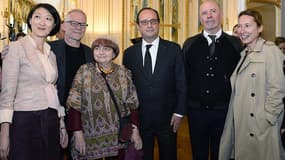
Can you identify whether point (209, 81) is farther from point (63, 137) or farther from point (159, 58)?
point (63, 137)

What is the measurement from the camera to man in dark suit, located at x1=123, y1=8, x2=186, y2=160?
316cm

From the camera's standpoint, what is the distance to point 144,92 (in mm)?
3180

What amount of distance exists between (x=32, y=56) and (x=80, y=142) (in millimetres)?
734

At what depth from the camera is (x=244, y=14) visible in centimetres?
306

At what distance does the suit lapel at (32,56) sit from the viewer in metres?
2.50

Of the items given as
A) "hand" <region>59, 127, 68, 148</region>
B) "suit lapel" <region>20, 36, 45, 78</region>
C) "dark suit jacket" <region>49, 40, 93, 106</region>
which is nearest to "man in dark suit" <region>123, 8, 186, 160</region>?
"dark suit jacket" <region>49, 40, 93, 106</region>

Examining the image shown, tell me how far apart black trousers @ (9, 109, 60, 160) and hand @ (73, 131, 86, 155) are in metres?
0.18

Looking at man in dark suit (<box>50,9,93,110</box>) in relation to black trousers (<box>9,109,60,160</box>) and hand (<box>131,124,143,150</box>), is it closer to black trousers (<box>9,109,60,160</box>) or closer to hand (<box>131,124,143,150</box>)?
black trousers (<box>9,109,60,160</box>)

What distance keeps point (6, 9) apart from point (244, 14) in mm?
5583

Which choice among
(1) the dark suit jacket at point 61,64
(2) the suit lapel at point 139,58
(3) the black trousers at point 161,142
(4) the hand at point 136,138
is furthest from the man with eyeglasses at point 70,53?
(3) the black trousers at point 161,142

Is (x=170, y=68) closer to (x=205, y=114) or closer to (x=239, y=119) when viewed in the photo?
(x=205, y=114)

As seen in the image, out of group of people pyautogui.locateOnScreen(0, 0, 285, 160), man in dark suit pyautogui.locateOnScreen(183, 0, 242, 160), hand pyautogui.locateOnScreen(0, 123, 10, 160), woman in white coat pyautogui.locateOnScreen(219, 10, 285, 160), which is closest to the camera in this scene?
hand pyautogui.locateOnScreen(0, 123, 10, 160)

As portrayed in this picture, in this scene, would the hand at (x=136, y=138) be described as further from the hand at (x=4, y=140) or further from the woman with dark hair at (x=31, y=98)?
the hand at (x=4, y=140)

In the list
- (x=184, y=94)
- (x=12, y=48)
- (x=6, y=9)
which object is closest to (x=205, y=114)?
(x=184, y=94)
